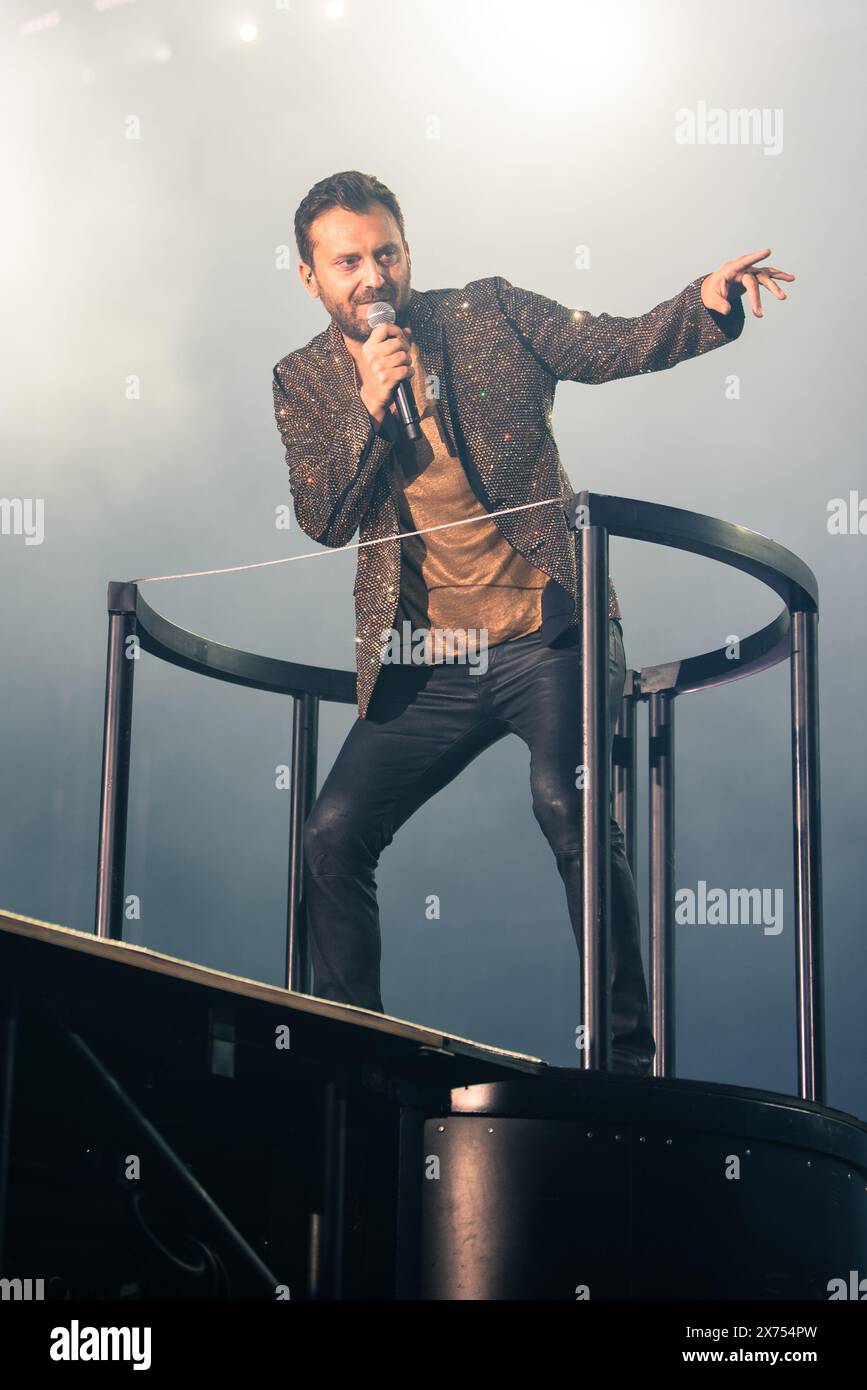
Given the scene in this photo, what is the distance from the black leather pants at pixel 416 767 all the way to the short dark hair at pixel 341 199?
1058 mm

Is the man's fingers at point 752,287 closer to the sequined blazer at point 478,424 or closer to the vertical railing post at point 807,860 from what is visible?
the sequined blazer at point 478,424

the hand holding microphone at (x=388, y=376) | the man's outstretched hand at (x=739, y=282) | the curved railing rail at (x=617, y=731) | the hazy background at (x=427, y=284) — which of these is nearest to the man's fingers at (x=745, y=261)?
the man's outstretched hand at (x=739, y=282)

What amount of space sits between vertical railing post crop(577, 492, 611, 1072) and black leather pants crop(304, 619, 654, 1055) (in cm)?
18

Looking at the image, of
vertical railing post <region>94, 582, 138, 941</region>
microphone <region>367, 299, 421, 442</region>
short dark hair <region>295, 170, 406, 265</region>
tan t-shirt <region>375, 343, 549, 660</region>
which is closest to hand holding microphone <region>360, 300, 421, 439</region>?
microphone <region>367, 299, 421, 442</region>

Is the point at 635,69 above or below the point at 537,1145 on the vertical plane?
above

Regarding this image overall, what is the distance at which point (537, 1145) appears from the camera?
275 cm

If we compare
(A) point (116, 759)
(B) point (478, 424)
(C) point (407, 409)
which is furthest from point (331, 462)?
(A) point (116, 759)

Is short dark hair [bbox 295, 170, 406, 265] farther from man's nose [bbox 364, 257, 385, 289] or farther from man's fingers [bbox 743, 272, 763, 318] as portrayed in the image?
man's fingers [bbox 743, 272, 763, 318]

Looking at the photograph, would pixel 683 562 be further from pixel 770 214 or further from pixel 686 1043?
pixel 686 1043

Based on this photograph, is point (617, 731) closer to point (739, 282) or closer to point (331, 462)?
point (331, 462)

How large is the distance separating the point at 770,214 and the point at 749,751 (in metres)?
3.10

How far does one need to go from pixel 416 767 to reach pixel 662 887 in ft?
2.53

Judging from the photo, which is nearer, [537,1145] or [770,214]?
[537,1145]
